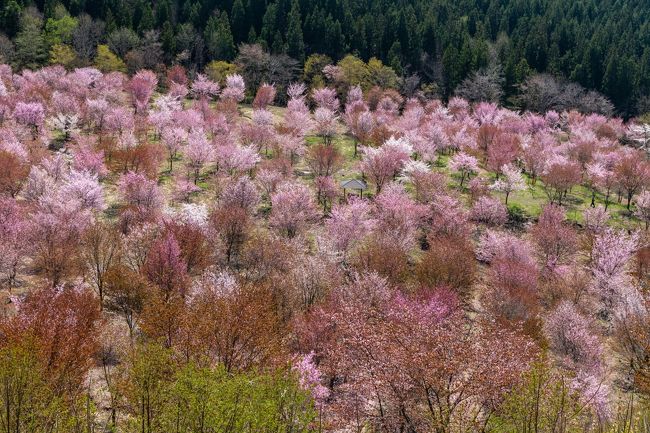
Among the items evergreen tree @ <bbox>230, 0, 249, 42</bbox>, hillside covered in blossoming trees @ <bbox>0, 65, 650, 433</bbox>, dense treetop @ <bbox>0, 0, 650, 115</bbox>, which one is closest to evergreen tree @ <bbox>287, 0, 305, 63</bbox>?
dense treetop @ <bbox>0, 0, 650, 115</bbox>

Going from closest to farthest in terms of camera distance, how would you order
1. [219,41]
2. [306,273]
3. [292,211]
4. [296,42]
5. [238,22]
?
1. [306,273]
2. [292,211]
3. [219,41]
4. [296,42]
5. [238,22]

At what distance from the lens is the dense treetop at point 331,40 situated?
85625mm

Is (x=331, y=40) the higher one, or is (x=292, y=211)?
(x=331, y=40)

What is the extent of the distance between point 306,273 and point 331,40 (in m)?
77.7

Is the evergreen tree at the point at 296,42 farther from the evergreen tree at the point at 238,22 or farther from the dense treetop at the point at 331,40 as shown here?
the evergreen tree at the point at 238,22

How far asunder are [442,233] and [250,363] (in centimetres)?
2304

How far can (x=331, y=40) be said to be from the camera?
321 ft

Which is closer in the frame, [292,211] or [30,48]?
[292,211]

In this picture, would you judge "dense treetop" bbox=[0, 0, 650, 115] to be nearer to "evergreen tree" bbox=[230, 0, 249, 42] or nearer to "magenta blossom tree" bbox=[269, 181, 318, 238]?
"evergreen tree" bbox=[230, 0, 249, 42]

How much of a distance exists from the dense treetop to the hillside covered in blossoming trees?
15364 millimetres

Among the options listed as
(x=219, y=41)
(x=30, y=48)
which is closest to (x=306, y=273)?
(x=30, y=48)

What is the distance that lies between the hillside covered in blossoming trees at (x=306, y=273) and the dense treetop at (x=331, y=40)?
15.4m

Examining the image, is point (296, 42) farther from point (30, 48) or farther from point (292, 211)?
point (292, 211)

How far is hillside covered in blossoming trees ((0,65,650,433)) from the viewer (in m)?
16.6
